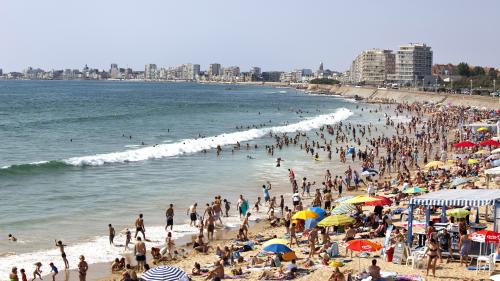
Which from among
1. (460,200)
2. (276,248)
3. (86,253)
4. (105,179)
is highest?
(460,200)

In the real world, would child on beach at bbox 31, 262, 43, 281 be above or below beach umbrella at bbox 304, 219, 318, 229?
below

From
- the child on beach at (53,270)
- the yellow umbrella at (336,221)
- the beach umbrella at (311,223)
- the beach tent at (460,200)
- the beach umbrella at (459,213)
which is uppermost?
the beach tent at (460,200)

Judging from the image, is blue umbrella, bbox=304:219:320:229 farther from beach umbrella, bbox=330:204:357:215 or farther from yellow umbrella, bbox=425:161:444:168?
yellow umbrella, bbox=425:161:444:168

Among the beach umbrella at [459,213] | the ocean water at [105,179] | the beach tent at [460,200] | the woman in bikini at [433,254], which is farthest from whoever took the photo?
the ocean water at [105,179]

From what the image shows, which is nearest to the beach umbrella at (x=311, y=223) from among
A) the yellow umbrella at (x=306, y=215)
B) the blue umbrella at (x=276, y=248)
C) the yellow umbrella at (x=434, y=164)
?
the yellow umbrella at (x=306, y=215)

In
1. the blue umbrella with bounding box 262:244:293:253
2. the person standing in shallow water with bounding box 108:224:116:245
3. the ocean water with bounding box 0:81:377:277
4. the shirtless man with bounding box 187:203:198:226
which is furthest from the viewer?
the shirtless man with bounding box 187:203:198:226

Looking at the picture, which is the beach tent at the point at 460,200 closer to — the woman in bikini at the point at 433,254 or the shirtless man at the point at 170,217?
the woman in bikini at the point at 433,254

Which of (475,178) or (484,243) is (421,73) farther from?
(484,243)

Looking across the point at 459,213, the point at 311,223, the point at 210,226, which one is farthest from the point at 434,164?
the point at 210,226

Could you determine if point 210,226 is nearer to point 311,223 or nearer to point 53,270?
point 311,223

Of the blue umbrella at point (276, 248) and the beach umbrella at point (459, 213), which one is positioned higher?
the beach umbrella at point (459, 213)

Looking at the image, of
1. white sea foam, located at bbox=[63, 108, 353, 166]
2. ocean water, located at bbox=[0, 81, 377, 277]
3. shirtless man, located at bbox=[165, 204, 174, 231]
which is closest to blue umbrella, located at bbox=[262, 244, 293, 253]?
ocean water, located at bbox=[0, 81, 377, 277]

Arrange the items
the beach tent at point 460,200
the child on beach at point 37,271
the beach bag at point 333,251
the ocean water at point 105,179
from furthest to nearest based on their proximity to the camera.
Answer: the ocean water at point 105,179 → the beach bag at point 333,251 → the child on beach at point 37,271 → the beach tent at point 460,200

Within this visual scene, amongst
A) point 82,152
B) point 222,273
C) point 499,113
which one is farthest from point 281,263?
point 499,113
